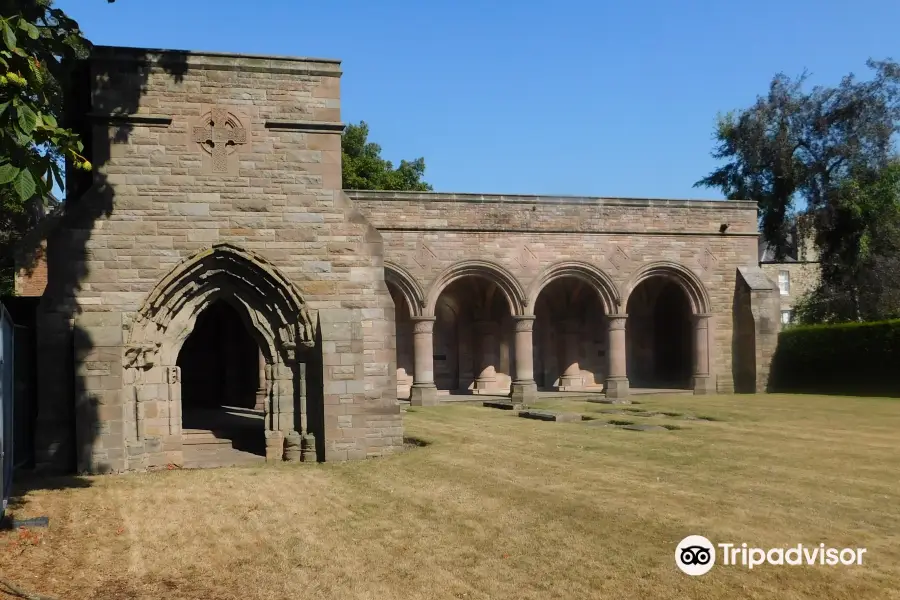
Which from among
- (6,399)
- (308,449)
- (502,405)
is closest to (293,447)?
(308,449)

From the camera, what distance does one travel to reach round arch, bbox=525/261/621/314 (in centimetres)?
2184

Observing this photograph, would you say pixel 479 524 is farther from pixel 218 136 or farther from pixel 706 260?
pixel 706 260

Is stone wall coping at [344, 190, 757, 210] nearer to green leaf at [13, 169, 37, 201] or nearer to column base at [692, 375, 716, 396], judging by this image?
column base at [692, 375, 716, 396]

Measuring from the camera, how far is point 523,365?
21609 mm

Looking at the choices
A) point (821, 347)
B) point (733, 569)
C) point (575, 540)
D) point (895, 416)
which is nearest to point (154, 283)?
point (575, 540)

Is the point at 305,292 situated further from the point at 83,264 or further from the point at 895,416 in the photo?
the point at 895,416

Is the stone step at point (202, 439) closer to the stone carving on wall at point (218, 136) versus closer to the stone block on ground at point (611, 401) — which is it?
the stone carving on wall at point (218, 136)

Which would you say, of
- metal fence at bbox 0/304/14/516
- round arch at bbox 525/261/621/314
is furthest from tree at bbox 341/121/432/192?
metal fence at bbox 0/304/14/516

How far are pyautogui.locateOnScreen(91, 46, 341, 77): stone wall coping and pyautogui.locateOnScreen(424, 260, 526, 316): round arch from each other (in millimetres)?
10331

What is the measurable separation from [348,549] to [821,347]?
2050 cm

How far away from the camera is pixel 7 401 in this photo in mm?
7434

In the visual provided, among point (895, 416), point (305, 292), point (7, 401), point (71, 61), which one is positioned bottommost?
point (895, 416)

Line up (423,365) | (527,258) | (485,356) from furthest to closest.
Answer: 1. (485,356)
2. (527,258)
3. (423,365)

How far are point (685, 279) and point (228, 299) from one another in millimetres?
15801
